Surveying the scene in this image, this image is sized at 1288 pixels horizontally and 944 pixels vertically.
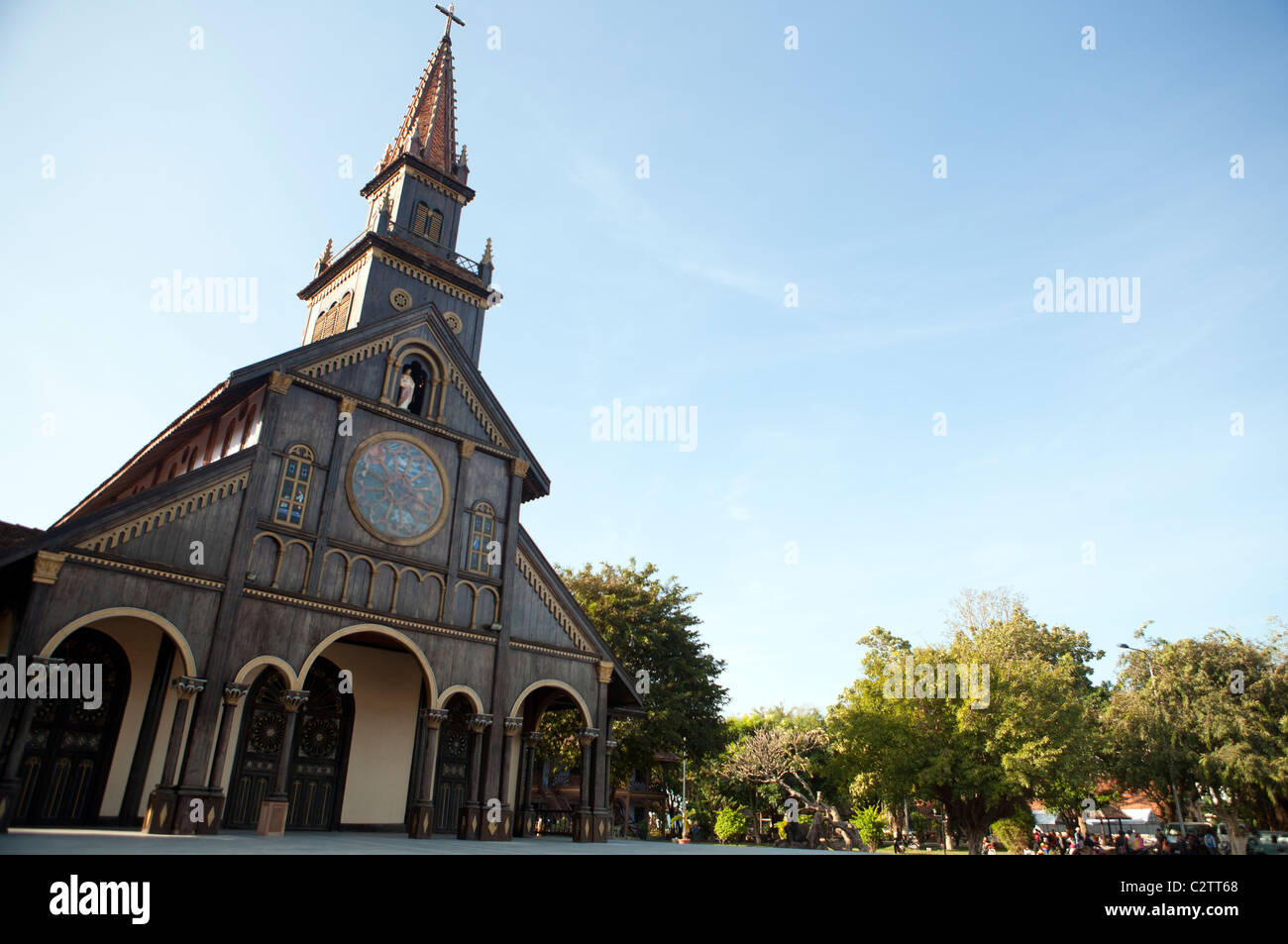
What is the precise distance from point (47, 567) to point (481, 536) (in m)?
10.6

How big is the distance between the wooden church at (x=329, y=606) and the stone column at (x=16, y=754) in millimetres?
54

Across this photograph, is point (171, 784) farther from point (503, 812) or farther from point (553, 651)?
point (553, 651)

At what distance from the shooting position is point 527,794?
25.5m

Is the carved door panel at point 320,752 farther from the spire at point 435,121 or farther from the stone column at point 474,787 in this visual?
the spire at point 435,121

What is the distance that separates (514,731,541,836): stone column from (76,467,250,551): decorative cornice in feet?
41.0

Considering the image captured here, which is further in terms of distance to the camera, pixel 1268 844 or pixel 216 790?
pixel 1268 844

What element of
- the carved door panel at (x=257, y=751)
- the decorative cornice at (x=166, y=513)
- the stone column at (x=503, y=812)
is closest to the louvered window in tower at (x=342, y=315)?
the decorative cornice at (x=166, y=513)

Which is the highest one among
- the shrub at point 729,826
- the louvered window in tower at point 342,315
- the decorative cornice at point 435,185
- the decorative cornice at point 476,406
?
the decorative cornice at point 435,185

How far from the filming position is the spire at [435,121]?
96.4 ft

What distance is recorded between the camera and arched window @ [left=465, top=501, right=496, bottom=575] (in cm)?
2247

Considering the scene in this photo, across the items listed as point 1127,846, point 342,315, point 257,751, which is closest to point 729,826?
point 1127,846

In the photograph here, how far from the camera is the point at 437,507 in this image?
22.1 metres

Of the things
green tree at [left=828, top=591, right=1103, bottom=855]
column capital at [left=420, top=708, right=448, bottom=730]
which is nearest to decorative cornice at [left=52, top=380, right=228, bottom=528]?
column capital at [left=420, top=708, right=448, bottom=730]
